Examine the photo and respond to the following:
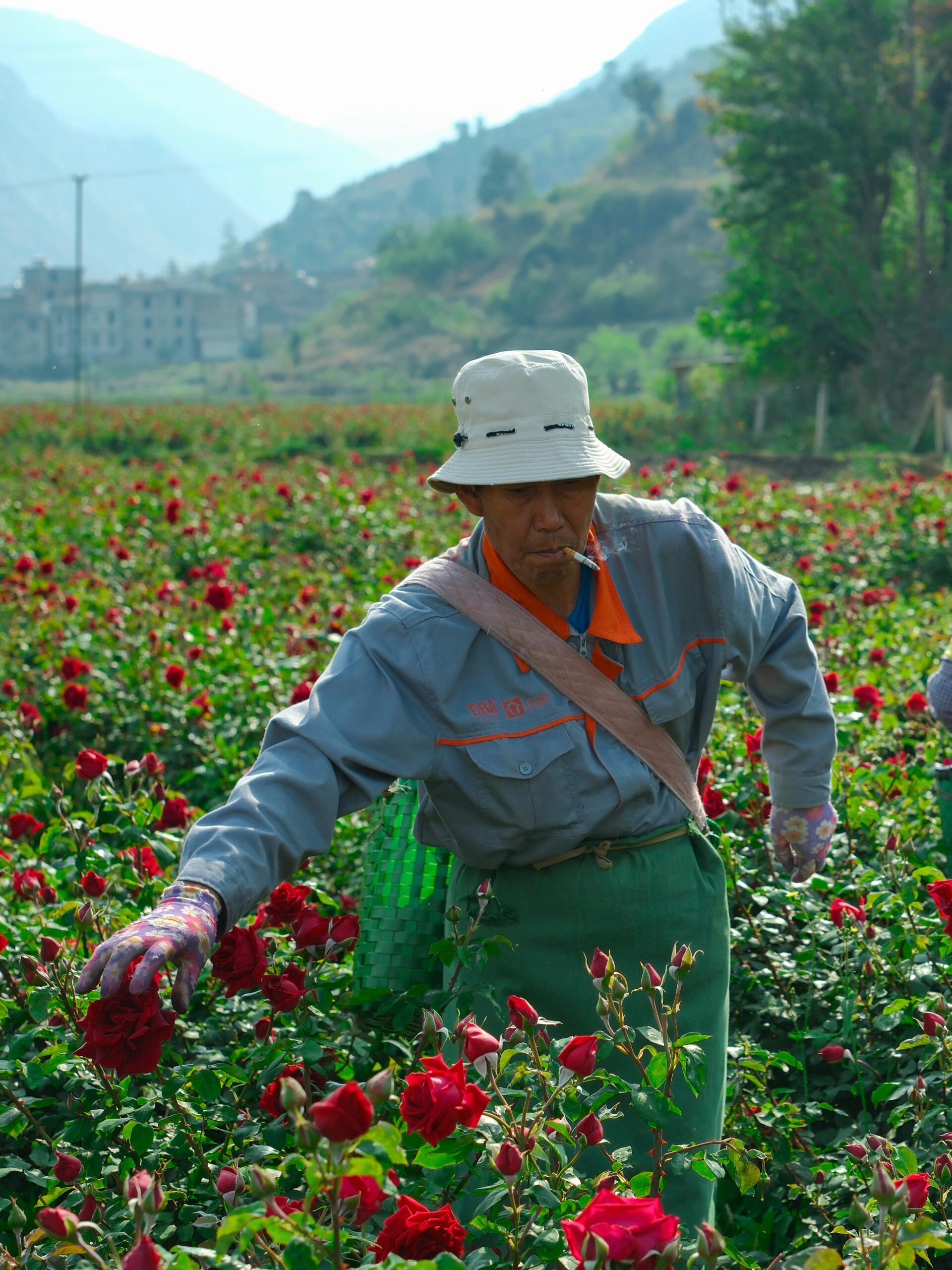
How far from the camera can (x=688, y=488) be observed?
7.67m

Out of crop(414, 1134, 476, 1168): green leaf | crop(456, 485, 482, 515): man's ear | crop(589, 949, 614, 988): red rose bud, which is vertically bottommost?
crop(414, 1134, 476, 1168): green leaf

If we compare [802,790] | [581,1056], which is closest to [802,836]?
[802,790]

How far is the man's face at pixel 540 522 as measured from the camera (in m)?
1.93

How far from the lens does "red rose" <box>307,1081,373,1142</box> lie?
92 centimetres

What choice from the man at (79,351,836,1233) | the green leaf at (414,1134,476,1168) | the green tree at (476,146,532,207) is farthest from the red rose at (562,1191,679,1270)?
the green tree at (476,146,532,207)

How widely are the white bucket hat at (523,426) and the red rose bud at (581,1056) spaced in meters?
0.86

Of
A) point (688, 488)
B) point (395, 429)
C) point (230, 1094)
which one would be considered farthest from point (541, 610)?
point (395, 429)

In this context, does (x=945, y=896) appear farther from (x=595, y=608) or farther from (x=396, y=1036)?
(x=396, y=1036)

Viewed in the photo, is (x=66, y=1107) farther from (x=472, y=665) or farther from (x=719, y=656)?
(x=719, y=656)

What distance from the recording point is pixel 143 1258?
40.3 inches

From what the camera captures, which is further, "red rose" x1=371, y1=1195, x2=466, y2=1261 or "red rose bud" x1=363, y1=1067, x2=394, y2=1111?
"red rose" x1=371, y1=1195, x2=466, y2=1261

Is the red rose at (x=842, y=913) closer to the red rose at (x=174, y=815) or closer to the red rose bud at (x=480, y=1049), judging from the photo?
the red rose bud at (x=480, y=1049)

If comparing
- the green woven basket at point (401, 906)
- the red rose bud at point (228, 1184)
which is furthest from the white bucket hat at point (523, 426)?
the red rose bud at point (228, 1184)

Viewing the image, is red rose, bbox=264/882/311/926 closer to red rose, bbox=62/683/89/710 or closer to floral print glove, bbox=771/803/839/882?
floral print glove, bbox=771/803/839/882
